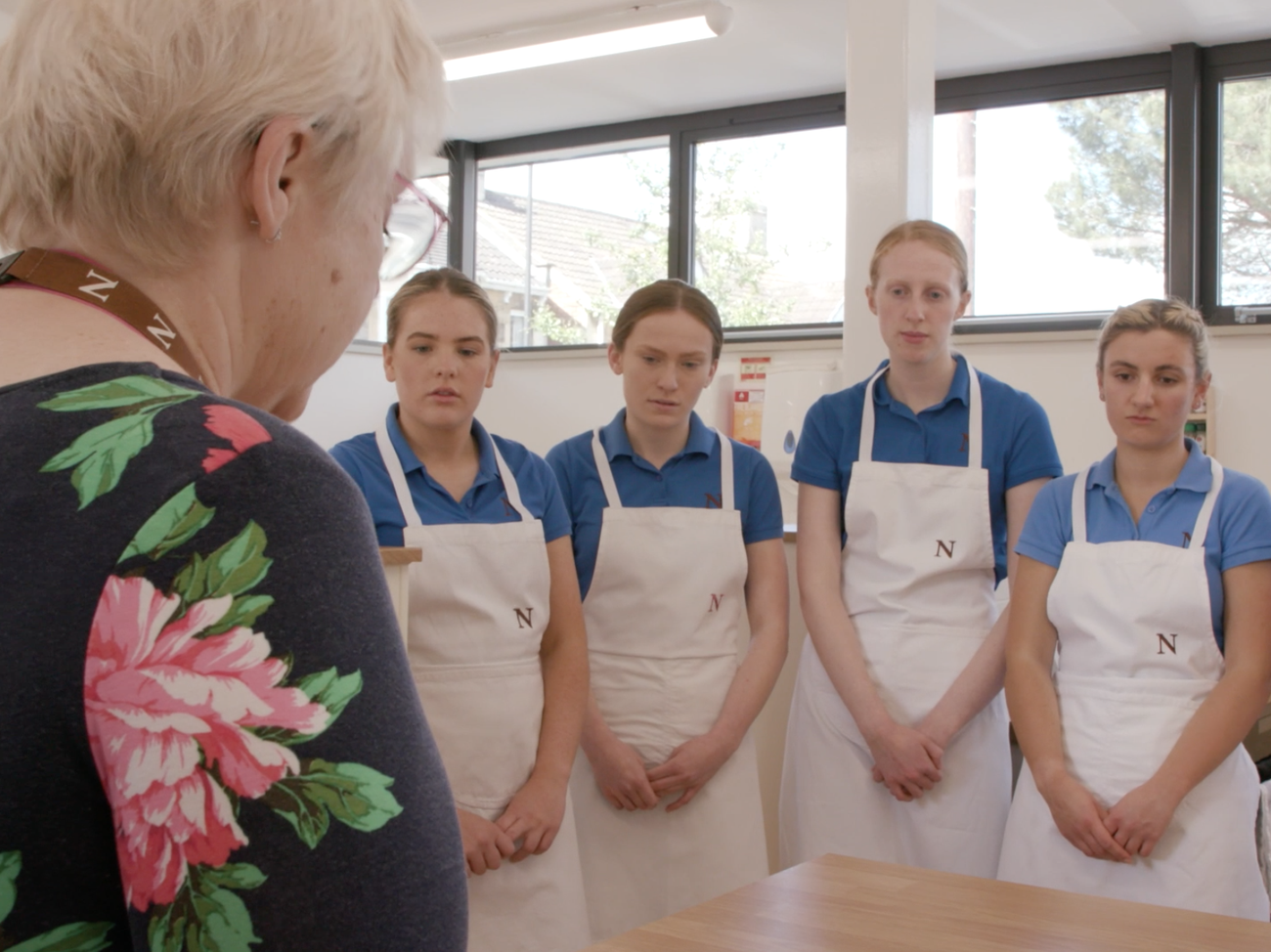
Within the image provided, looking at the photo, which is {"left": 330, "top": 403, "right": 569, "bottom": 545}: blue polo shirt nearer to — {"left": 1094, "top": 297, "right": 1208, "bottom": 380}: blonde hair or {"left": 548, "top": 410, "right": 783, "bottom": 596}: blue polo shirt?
{"left": 548, "top": 410, "right": 783, "bottom": 596}: blue polo shirt

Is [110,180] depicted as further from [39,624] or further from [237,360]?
[39,624]

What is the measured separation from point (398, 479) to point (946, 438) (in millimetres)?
991

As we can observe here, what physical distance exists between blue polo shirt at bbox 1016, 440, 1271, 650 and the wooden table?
963mm

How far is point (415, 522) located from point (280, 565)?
1359mm

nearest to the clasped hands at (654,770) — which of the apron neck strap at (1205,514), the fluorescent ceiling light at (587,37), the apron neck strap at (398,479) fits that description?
the apron neck strap at (398,479)

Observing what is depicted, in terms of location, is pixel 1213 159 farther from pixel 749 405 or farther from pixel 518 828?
pixel 518 828

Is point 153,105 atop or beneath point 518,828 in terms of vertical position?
atop

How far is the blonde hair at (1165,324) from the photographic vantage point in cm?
→ 196

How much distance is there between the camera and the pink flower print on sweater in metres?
0.42

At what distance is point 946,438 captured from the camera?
84.2 inches

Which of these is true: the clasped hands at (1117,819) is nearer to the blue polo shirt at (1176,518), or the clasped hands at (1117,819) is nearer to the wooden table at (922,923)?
the blue polo shirt at (1176,518)

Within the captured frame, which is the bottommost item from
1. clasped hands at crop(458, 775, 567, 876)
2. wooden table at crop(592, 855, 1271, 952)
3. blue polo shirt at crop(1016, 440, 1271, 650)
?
clasped hands at crop(458, 775, 567, 876)

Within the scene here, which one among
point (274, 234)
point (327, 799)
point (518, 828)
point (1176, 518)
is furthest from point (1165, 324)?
point (327, 799)

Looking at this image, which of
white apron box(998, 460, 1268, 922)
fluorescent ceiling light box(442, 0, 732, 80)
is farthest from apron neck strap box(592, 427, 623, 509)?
fluorescent ceiling light box(442, 0, 732, 80)
